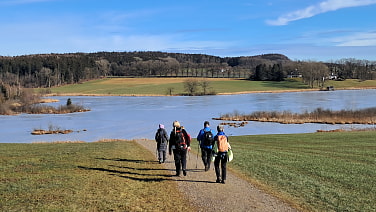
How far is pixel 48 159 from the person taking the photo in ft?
50.2

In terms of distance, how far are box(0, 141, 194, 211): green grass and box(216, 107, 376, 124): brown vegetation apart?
32.2m

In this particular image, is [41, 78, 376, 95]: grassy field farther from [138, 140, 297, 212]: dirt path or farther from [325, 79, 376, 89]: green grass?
[138, 140, 297, 212]: dirt path

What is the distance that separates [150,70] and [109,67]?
25754 millimetres

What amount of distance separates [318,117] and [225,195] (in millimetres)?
38284

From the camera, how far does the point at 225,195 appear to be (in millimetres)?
10188

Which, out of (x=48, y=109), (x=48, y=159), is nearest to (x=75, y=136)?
(x=48, y=159)

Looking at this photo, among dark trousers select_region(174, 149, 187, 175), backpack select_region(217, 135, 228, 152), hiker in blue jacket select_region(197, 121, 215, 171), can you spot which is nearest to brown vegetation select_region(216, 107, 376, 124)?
hiker in blue jacket select_region(197, 121, 215, 171)

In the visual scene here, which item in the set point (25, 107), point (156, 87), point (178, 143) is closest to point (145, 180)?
point (178, 143)

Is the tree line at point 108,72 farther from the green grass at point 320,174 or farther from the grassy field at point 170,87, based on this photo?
the green grass at point 320,174

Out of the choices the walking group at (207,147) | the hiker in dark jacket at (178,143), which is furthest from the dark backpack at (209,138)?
the hiker in dark jacket at (178,143)

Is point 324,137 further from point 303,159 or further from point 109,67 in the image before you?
point 109,67

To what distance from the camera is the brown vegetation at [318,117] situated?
4259 centimetres

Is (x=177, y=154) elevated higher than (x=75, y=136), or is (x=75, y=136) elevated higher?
(x=177, y=154)

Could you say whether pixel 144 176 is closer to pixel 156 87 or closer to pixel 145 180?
pixel 145 180
